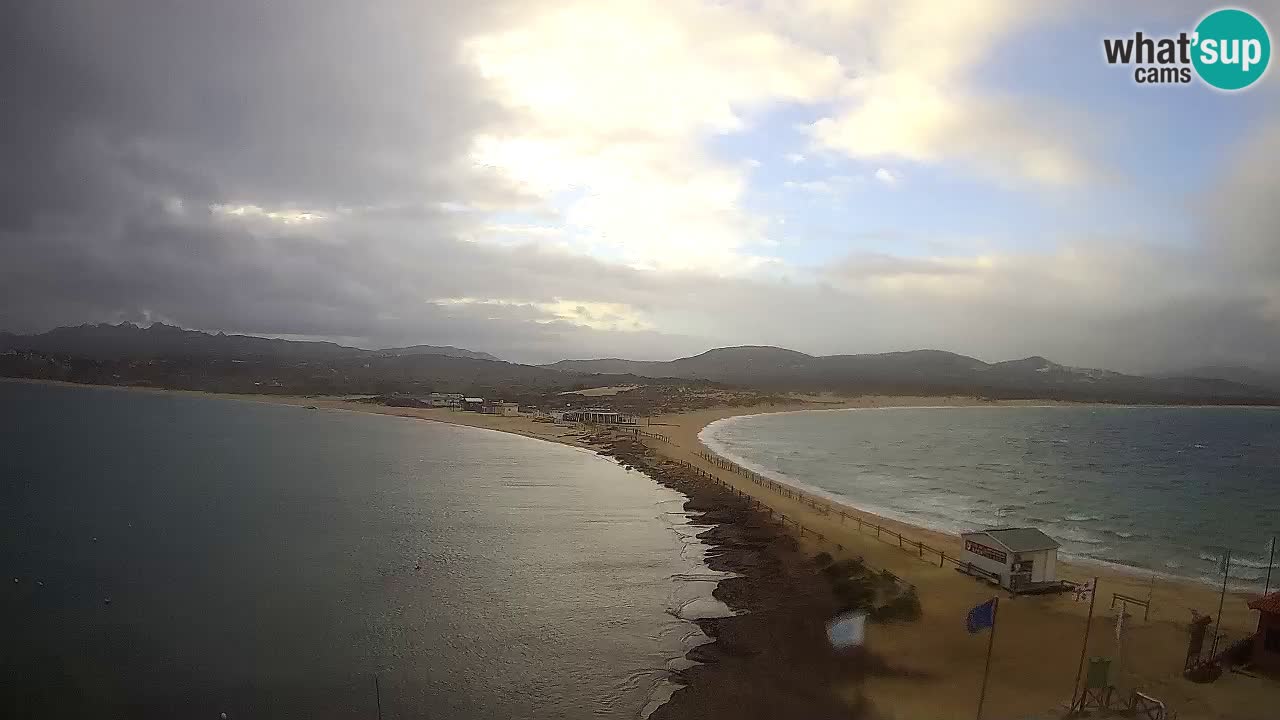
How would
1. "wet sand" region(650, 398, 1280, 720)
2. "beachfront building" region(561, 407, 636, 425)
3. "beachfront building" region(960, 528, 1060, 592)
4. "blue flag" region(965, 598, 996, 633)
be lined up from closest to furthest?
"blue flag" region(965, 598, 996, 633)
"wet sand" region(650, 398, 1280, 720)
"beachfront building" region(960, 528, 1060, 592)
"beachfront building" region(561, 407, 636, 425)

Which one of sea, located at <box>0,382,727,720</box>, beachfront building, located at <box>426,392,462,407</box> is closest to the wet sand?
sea, located at <box>0,382,727,720</box>

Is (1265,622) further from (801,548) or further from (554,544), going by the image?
(554,544)

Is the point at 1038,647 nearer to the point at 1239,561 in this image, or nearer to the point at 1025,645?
the point at 1025,645

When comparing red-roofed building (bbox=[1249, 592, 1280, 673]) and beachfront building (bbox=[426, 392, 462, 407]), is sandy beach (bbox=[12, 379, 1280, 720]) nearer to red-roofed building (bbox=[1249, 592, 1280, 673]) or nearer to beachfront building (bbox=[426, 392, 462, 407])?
red-roofed building (bbox=[1249, 592, 1280, 673])

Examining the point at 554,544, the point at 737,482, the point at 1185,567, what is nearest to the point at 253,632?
the point at 554,544

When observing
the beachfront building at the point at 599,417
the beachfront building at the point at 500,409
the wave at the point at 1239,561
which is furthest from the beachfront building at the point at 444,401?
the wave at the point at 1239,561

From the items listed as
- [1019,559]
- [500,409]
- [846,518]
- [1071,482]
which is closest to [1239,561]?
[1019,559]

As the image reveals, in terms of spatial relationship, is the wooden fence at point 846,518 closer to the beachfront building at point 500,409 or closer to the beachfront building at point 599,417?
the beachfront building at point 599,417
